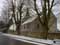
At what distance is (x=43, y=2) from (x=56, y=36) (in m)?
6.18

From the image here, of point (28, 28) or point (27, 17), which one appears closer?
point (28, 28)

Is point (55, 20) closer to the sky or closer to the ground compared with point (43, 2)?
closer to the ground

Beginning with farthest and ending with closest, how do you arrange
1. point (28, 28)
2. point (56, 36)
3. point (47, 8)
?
point (28, 28)
point (56, 36)
point (47, 8)

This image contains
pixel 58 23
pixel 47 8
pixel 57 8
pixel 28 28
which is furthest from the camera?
pixel 28 28

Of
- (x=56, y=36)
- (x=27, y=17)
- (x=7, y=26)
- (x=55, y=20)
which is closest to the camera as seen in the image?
(x=56, y=36)

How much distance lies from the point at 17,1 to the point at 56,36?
16420 mm

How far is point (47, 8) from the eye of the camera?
75.4ft

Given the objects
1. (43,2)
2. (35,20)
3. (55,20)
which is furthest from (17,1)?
(43,2)

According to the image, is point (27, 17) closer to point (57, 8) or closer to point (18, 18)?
point (18, 18)

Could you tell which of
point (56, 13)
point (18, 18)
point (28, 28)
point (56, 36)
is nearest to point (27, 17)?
point (28, 28)

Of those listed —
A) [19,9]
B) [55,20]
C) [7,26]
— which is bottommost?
[7,26]

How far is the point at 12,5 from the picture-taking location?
37562 mm

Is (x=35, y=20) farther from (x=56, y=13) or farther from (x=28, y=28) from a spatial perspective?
(x=56, y=13)

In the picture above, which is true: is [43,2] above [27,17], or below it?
above
